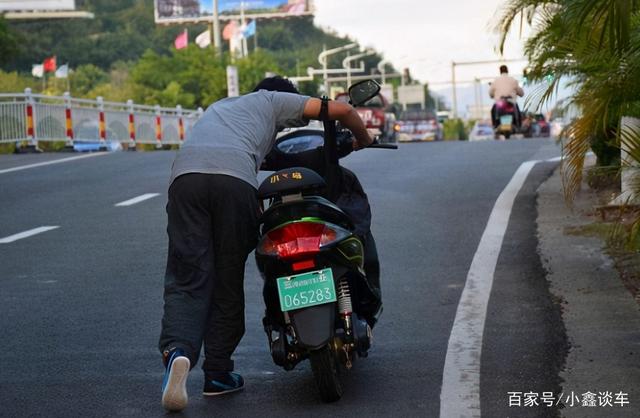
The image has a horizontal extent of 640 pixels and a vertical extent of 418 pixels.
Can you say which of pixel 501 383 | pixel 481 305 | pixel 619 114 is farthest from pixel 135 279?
pixel 501 383

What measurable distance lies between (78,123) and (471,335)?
30218 millimetres

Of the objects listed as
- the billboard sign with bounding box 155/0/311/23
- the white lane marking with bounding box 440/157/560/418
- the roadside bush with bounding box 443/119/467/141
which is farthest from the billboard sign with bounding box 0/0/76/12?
the white lane marking with bounding box 440/157/560/418

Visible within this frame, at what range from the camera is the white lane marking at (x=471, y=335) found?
6506 millimetres

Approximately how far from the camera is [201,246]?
6.76m

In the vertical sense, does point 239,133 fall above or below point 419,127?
above

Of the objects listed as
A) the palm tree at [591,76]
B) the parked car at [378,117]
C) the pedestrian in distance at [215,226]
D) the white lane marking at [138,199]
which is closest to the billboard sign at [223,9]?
the parked car at [378,117]

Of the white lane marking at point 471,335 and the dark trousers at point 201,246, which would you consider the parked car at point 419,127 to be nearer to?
the white lane marking at point 471,335

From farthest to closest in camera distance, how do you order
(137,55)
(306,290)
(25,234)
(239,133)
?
1. (137,55)
2. (25,234)
3. (239,133)
4. (306,290)

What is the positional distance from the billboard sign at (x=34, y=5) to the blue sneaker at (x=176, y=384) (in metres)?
89.3

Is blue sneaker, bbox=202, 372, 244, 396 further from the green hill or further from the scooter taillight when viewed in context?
the green hill

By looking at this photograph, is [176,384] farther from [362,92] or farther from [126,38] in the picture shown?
[126,38]

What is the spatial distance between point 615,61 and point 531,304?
1.56m

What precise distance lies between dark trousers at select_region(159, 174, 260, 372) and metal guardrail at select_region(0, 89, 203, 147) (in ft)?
73.5

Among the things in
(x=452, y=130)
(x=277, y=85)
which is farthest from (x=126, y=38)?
(x=277, y=85)
